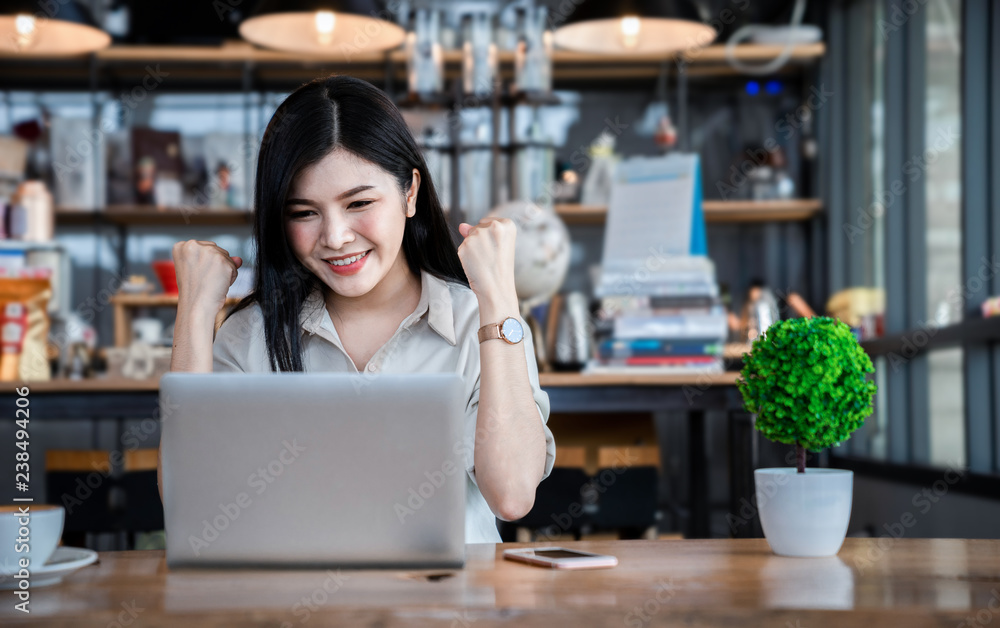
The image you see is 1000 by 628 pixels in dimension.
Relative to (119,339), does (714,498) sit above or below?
below

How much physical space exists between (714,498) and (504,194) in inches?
68.0

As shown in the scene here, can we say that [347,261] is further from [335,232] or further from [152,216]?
[152,216]

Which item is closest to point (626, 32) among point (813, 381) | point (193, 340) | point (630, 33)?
point (630, 33)

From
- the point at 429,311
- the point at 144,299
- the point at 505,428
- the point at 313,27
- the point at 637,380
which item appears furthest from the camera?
the point at 144,299

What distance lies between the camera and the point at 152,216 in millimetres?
4203

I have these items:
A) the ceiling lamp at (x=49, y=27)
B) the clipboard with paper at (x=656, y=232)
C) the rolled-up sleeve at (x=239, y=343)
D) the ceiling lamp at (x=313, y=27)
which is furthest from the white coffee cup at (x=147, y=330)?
the rolled-up sleeve at (x=239, y=343)

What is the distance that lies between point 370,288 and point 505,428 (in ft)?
1.00

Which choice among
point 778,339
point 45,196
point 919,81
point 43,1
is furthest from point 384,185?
point 919,81

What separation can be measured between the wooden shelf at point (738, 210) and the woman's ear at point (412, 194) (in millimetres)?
2684

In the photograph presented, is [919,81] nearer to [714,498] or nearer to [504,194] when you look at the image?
[504,194]

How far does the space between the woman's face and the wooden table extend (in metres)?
0.51

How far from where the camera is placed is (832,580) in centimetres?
85

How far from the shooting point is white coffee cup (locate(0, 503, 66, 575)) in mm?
845

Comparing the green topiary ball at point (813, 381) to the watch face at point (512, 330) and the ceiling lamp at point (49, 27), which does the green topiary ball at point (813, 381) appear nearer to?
the watch face at point (512, 330)
